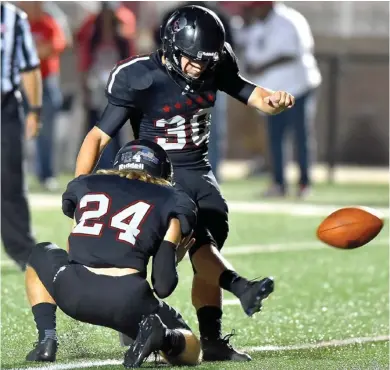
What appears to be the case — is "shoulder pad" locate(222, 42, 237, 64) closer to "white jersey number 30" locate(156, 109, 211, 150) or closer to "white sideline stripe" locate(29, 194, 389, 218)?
"white jersey number 30" locate(156, 109, 211, 150)

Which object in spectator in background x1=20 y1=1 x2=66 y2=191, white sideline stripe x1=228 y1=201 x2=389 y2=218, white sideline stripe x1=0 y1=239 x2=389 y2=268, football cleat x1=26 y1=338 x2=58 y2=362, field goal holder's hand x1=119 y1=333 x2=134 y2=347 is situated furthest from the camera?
spectator in background x1=20 y1=1 x2=66 y2=191

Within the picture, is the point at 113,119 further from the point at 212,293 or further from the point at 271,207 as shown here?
the point at 271,207

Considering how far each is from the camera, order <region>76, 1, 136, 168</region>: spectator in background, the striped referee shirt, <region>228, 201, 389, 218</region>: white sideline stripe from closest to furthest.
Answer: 1. the striped referee shirt
2. <region>228, 201, 389, 218</region>: white sideline stripe
3. <region>76, 1, 136, 168</region>: spectator in background

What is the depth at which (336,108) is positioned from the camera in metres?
17.2

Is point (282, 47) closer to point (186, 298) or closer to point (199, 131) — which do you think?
point (186, 298)

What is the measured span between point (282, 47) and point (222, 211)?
7.37 meters

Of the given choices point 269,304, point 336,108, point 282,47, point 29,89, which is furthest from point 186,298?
point 336,108

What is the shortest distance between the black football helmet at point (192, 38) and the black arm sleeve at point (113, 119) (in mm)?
306

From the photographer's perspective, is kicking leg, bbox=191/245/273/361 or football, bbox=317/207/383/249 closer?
kicking leg, bbox=191/245/273/361

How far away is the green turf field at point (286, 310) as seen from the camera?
604cm

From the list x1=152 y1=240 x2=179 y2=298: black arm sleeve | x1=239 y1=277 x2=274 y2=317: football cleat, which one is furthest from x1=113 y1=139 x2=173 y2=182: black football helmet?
x1=239 y1=277 x2=274 y2=317: football cleat

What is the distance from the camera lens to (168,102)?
6.28 m

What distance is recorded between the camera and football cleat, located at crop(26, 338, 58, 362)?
5836 mm

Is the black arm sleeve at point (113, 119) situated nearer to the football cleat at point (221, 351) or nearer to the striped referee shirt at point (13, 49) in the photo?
the football cleat at point (221, 351)
